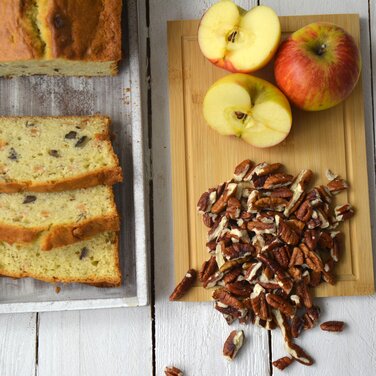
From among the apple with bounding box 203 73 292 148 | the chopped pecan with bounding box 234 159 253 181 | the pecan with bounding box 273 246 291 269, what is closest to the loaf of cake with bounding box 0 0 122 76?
the apple with bounding box 203 73 292 148

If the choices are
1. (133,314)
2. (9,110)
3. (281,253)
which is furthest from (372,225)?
(9,110)

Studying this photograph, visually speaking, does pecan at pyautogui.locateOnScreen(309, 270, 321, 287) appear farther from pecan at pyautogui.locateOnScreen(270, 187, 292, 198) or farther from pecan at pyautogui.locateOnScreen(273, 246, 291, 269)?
pecan at pyautogui.locateOnScreen(270, 187, 292, 198)

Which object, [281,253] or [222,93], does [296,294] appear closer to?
[281,253]

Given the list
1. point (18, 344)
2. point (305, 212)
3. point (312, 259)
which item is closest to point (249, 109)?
point (305, 212)

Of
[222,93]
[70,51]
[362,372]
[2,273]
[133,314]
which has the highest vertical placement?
[70,51]

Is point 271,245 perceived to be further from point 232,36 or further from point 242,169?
point 232,36

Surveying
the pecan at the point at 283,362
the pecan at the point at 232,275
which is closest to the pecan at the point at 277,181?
the pecan at the point at 232,275

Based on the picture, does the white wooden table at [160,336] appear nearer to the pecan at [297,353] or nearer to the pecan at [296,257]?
the pecan at [297,353]
